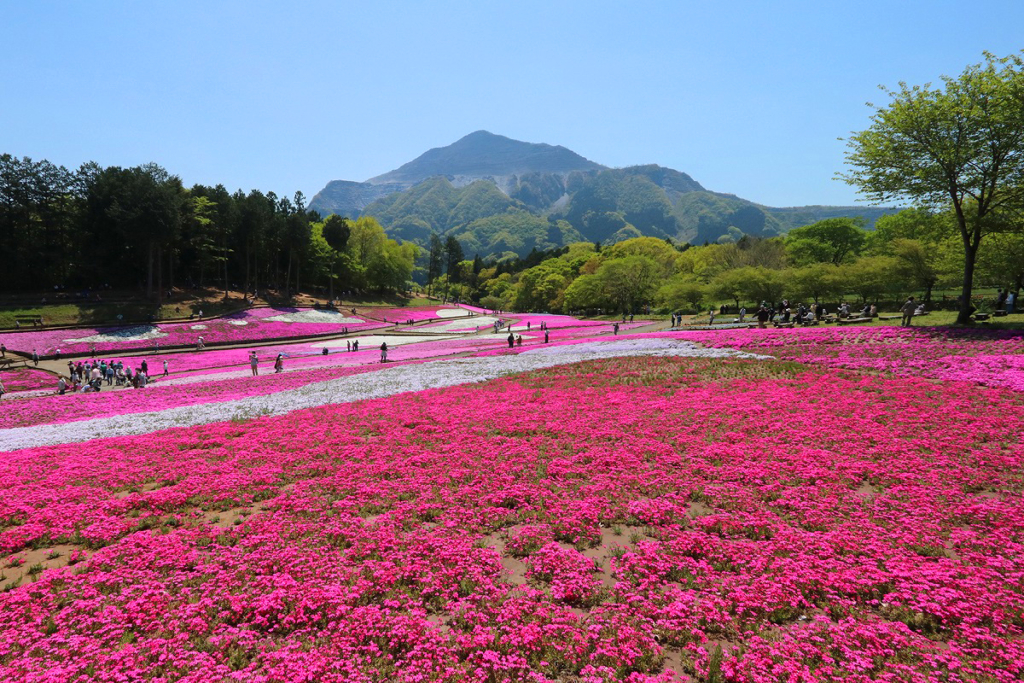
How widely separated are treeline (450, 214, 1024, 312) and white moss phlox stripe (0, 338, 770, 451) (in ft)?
75.2

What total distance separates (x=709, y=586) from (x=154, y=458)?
16684mm

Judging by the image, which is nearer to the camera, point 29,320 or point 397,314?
point 29,320

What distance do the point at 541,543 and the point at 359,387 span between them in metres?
20.6

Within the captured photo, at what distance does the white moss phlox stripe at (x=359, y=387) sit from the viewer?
19625mm

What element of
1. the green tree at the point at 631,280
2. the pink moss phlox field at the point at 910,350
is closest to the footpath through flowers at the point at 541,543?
the pink moss phlox field at the point at 910,350

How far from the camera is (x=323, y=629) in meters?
6.79

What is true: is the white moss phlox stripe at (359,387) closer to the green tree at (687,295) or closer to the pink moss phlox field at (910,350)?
the pink moss phlox field at (910,350)

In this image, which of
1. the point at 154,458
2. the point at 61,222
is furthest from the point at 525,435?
the point at 61,222

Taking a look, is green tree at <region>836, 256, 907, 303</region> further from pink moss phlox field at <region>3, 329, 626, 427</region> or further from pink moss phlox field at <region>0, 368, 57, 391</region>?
pink moss phlox field at <region>0, 368, 57, 391</region>

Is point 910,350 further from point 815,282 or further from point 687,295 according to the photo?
point 687,295

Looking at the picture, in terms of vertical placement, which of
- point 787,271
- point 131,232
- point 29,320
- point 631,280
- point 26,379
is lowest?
point 26,379

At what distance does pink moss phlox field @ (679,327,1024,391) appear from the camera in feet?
64.7

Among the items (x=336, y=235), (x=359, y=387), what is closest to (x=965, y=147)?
(x=359, y=387)

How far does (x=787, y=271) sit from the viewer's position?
6131 centimetres
